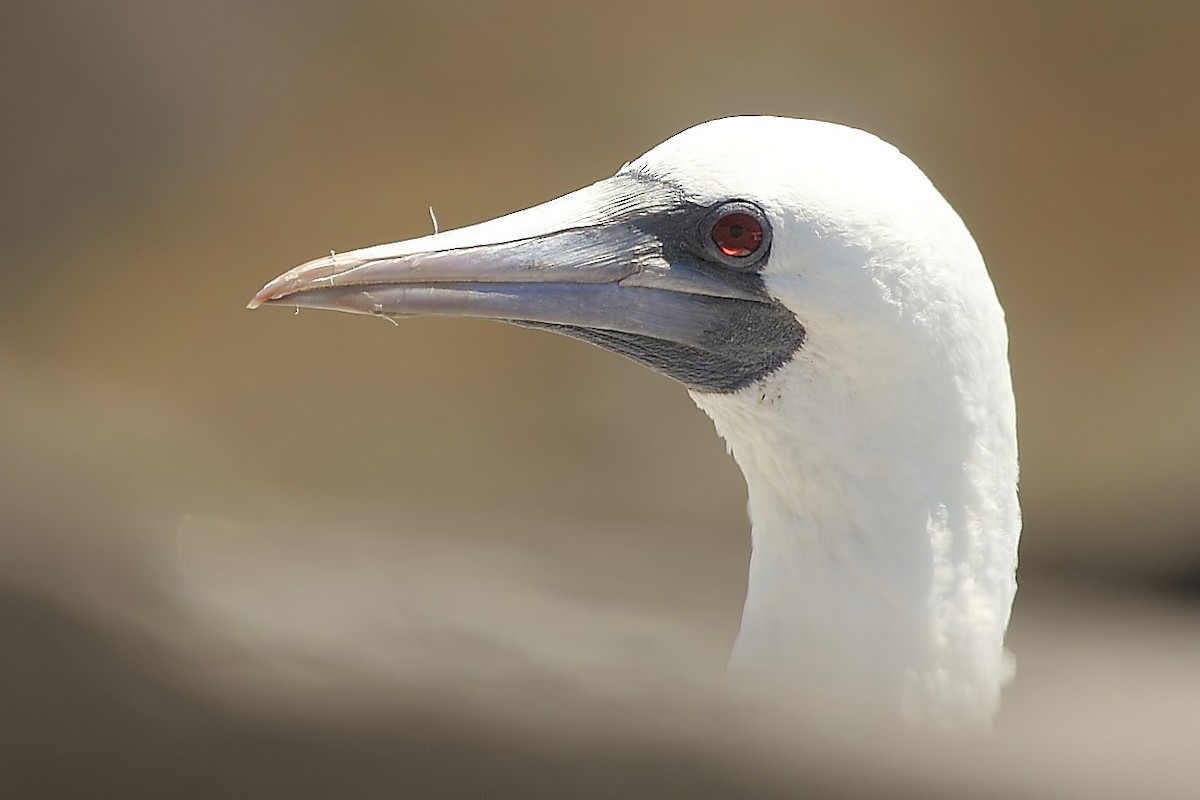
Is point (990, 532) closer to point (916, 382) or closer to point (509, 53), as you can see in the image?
point (916, 382)

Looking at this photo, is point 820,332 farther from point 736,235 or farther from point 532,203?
point 532,203

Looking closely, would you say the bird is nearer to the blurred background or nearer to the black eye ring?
the black eye ring

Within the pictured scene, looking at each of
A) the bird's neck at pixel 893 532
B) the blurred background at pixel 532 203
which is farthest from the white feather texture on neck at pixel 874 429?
the blurred background at pixel 532 203

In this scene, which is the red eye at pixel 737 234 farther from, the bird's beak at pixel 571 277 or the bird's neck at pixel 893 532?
the bird's neck at pixel 893 532

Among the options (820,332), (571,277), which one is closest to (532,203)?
(571,277)

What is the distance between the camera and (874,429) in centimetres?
182

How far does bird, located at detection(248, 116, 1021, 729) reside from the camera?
1764 mm

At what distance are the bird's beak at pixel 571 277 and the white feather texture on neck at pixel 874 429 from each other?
71 millimetres

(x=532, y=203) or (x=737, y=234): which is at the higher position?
(x=532, y=203)

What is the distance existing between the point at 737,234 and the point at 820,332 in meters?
0.17

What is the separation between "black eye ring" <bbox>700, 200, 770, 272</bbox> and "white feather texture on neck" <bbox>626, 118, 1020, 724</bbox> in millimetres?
18

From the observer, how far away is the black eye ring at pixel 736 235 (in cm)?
178

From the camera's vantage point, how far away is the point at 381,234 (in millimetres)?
4535

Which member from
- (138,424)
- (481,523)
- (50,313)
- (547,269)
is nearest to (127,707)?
(547,269)
